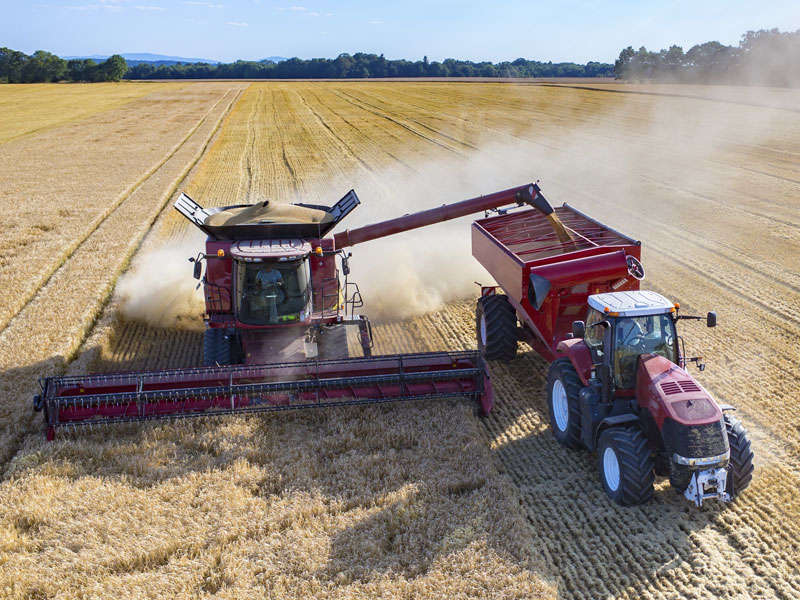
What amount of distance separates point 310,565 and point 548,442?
3142 millimetres

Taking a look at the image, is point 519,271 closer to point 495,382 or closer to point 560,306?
point 560,306

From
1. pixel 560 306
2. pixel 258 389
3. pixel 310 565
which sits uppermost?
pixel 560 306

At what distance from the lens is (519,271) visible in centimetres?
864

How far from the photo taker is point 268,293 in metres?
8.61

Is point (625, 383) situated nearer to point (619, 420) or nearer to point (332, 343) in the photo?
point (619, 420)

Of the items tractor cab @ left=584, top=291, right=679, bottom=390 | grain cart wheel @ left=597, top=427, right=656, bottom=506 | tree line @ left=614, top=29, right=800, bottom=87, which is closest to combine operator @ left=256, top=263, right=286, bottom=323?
tractor cab @ left=584, top=291, right=679, bottom=390

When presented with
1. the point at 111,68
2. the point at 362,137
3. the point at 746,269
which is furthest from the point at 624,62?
the point at 111,68

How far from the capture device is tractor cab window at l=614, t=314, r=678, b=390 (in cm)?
662

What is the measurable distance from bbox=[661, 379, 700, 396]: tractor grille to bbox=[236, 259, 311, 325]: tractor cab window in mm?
4391

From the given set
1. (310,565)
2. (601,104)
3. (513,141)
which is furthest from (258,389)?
(601,104)

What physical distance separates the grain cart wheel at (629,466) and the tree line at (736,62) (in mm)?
35623

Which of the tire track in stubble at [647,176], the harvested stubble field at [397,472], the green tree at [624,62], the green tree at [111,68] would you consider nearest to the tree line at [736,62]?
the green tree at [624,62]

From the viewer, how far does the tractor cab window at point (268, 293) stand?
8562 mm

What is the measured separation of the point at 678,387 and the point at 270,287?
4.86 meters
